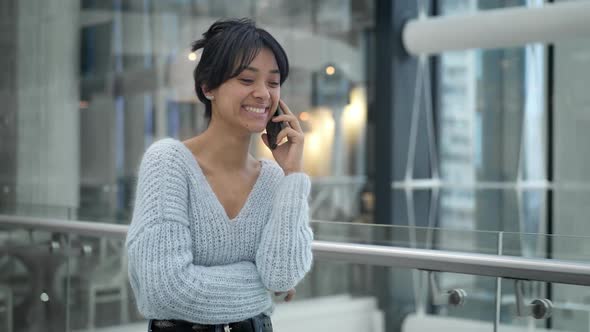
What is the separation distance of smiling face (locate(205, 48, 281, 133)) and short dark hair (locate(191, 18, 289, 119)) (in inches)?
0.6

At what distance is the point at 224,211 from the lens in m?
1.87

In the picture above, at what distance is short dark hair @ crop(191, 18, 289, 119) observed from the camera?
183 centimetres

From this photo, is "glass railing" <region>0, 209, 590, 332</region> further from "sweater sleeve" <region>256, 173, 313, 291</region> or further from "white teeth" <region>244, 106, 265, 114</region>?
"white teeth" <region>244, 106, 265, 114</region>

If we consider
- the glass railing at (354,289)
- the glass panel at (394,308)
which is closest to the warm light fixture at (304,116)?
the glass railing at (354,289)

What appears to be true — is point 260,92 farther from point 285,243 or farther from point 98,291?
point 98,291

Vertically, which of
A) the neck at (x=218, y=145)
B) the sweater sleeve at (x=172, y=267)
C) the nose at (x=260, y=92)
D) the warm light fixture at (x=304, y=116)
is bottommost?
the sweater sleeve at (x=172, y=267)

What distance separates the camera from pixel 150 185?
1.79m

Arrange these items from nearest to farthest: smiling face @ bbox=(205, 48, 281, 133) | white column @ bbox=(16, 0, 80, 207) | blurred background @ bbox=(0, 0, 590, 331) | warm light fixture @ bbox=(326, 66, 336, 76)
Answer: smiling face @ bbox=(205, 48, 281, 133), blurred background @ bbox=(0, 0, 590, 331), white column @ bbox=(16, 0, 80, 207), warm light fixture @ bbox=(326, 66, 336, 76)

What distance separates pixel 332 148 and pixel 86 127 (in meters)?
4.07

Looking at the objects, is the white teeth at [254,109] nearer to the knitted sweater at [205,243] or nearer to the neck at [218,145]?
the neck at [218,145]

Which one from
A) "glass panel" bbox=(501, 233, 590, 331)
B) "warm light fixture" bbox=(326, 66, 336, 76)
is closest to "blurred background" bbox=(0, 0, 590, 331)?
"glass panel" bbox=(501, 233, 590, 331)

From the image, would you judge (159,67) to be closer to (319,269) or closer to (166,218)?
(319,269)

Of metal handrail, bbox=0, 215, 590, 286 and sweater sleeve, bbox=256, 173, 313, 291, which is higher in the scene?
sweater sleeve, bbox=256, 173, 313, 291

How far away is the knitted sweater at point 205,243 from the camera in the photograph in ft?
5.74
